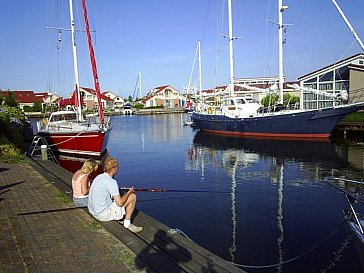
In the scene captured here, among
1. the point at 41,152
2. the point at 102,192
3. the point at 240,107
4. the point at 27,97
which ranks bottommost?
the point at 41,152

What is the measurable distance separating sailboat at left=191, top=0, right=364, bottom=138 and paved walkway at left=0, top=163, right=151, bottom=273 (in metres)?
24.0

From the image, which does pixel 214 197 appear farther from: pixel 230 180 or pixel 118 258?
pixel 118 258

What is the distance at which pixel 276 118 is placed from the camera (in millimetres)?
29719

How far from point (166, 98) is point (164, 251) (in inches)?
4207

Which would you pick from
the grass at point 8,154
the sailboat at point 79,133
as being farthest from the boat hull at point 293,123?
the grass at point 8,154

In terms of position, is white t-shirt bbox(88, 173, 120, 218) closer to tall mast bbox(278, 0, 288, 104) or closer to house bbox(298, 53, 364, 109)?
tall mast bbox(278, 0, 288, 104)

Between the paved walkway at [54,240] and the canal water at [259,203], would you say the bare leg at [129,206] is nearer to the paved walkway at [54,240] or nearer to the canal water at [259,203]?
the paved walkway at [54,240]

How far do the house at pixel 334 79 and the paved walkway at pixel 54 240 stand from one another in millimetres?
31527

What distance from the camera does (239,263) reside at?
22.6 feet

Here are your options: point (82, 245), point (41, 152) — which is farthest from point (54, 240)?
point (41, 152)

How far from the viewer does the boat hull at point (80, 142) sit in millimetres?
20625

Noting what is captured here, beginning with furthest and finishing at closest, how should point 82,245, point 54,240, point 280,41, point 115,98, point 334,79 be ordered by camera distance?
point 115,98 → point 334,79 → point 280,41 → point 54,240 → point 82,245

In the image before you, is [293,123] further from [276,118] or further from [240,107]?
[240,107]

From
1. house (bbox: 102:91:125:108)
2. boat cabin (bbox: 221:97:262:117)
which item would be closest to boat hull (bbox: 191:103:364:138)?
boat cabin (bbox: 221:97:262:117)
